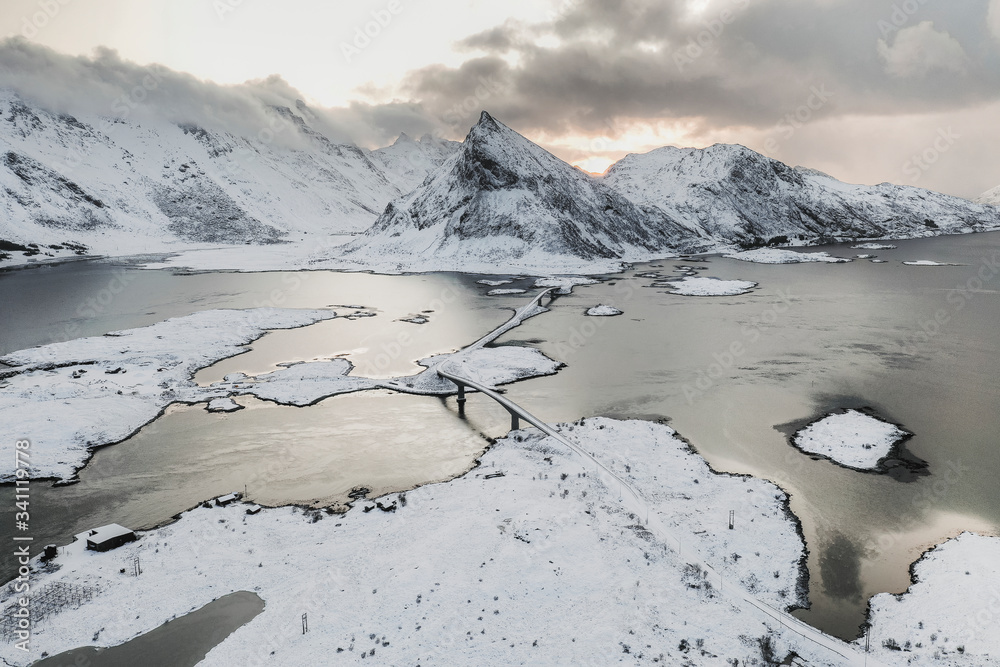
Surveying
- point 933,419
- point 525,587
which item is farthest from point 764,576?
point 933,419

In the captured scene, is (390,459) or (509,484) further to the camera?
(390,459)

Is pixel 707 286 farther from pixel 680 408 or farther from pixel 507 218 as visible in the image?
pixel 507 218

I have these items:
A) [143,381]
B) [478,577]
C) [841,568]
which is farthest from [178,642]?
[143,381]

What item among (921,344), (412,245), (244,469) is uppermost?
(412,245)

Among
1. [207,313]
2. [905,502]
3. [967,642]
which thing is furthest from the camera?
[207,313]

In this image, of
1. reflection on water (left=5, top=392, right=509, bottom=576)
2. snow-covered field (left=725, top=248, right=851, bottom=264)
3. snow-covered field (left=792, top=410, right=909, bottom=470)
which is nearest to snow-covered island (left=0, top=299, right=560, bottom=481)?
reflection on water (left=5, top=392, right=509, bottom=576)

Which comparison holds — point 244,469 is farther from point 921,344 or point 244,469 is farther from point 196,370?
point 921,344

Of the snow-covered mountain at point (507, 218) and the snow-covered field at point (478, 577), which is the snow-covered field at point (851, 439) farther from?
the snow-covered mountain at point (507, 218)
